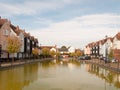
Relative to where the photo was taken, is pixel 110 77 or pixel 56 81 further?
pixel 110 77

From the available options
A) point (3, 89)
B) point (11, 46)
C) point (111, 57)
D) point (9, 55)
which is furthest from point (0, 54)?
point (3, 89)

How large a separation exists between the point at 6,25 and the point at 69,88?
165 feet

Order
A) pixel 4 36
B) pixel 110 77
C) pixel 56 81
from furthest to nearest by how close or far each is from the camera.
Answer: pixel 4 36 → pixel 110 77 → pixel 56 81

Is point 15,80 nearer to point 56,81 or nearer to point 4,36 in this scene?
point 56,81

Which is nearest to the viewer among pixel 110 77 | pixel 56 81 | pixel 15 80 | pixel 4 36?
pixel 56 81

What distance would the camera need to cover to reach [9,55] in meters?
73.8

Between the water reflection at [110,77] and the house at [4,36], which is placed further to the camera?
the house at [4,36]

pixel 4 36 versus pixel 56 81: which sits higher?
pixel 4 36

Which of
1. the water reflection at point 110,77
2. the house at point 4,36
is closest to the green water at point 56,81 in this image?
the water reflection at point 110,77

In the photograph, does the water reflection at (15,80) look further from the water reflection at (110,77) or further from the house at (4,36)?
the house at (4,36)

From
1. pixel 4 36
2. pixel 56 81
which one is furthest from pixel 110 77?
pixel 4 36

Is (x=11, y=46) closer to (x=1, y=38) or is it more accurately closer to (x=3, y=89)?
(x=1, y=38)

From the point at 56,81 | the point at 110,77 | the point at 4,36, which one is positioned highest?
the point at 4,36

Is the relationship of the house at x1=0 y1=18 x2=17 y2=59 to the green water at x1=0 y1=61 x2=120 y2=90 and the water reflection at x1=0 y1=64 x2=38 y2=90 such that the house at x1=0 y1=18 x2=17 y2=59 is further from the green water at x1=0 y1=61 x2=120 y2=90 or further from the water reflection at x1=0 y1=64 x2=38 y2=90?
the water reflection at x1=0 y1=64 x2=38 y2=90
